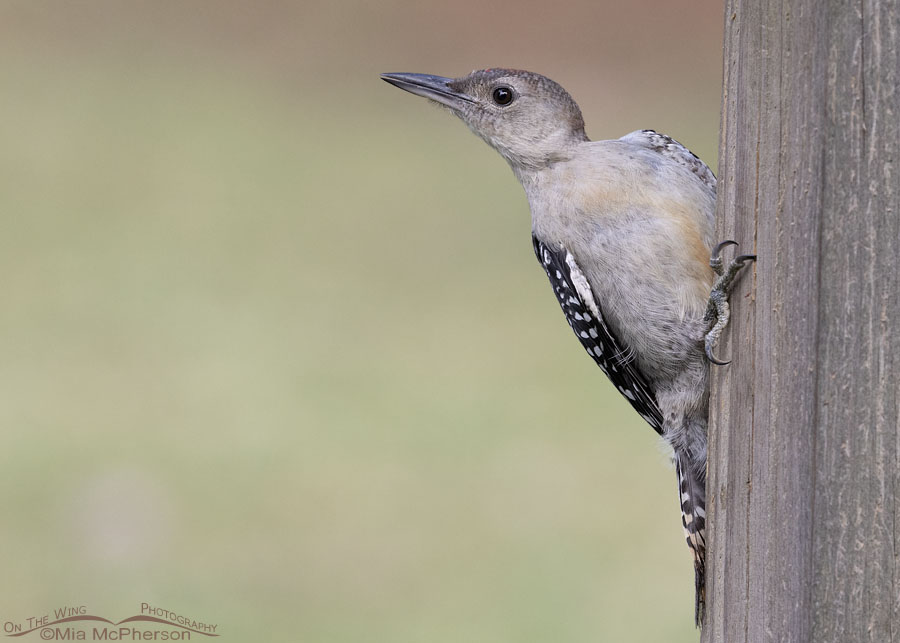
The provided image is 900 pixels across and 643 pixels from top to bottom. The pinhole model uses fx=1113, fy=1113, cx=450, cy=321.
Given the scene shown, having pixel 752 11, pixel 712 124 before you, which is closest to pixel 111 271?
pixel 712 124

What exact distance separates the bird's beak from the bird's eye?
0.10 m

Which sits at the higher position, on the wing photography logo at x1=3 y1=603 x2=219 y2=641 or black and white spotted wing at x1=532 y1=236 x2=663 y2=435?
black and white spotted wing at x1=532 y1=236 x2=663 y2=435

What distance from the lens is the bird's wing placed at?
12.5ft

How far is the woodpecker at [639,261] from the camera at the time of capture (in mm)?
3232

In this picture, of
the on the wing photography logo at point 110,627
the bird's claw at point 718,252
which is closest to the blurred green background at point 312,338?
the on the wing photography logo at point 110,627

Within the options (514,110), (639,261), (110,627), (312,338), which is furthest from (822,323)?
(312,338)

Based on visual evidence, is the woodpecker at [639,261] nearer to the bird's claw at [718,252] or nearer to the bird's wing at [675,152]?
the bird's wing at [675,152]

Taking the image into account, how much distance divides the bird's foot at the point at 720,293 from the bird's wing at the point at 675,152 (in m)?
1.16

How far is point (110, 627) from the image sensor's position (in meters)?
5.80

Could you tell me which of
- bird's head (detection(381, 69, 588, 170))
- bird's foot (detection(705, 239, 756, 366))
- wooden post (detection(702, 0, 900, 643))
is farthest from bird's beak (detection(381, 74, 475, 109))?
wooden post (detection(702, 0, 900, 643))

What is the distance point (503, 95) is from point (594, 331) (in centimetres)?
115

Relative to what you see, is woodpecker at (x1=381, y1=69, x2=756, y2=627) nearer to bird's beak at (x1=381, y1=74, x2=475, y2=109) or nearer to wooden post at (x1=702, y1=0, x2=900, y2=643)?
bird's beak at (x1=381, y1=74, x2=475, y2=109)

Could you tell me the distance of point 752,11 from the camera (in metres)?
2.17

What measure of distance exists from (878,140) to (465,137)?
40.3ft
